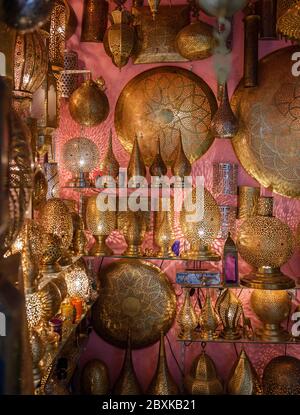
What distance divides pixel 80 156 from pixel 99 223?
0.39m

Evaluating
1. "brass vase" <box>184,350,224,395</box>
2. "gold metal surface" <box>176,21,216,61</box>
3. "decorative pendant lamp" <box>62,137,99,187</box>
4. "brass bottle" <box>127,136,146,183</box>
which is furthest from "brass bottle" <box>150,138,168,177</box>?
"brass vase" <box>184,350,224,395</box>

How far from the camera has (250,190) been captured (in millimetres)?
2707

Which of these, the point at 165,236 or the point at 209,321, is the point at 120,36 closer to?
the point at 165,236

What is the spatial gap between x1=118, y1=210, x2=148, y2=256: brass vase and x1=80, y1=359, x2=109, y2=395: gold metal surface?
71 cm

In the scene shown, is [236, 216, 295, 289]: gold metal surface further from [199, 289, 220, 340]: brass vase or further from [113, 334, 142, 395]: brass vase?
[113, 334, 142, 395]: brass vase

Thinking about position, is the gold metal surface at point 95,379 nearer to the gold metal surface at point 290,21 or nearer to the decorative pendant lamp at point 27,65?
the decorative pendant lamp at point 27,65

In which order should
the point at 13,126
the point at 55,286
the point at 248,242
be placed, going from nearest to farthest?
the point at 13,126 < the point at 55,286 < the point at 248,242

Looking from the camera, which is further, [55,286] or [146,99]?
[146,99]

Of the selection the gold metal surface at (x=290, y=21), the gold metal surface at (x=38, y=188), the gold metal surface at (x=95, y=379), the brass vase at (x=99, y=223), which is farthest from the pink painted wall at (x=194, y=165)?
the gold metal surface at (x=38, y=188)

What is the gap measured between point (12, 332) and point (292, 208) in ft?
6.97

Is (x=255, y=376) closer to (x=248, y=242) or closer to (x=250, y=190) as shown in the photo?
(x=248, y=242)

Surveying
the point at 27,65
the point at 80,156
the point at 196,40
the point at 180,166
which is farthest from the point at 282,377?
the point at 27,65

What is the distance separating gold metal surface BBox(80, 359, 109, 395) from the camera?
2730 mm
